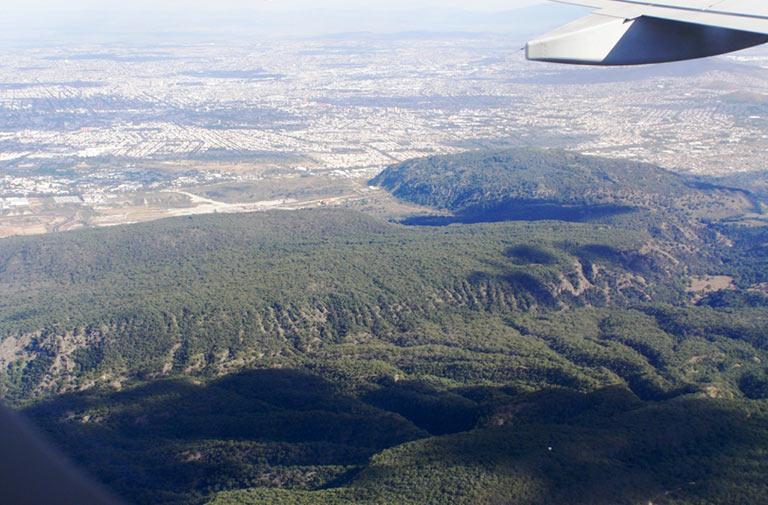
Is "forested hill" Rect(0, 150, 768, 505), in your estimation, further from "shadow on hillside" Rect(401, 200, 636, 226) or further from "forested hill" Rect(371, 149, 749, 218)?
"forested hill" Rect(371, 149, 749, 218)

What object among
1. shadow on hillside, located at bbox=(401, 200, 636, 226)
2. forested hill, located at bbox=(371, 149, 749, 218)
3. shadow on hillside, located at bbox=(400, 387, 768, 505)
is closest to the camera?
shadow on hillside, located at bbox=(400, 387, 768, 505)

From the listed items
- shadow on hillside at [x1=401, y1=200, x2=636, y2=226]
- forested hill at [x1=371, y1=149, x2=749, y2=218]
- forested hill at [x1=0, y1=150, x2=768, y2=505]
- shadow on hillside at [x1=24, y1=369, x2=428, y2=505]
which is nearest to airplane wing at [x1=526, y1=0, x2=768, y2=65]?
forested hill at [x1=0, y1=150, x2=768, y2=505]

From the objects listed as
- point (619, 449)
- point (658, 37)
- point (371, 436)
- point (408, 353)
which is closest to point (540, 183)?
point (408, 353)

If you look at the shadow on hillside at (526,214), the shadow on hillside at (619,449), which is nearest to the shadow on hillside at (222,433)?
the shadow on hillside at (619,449)

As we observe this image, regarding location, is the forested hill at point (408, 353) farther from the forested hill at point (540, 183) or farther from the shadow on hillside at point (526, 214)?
the forested hill at point (540, 183)

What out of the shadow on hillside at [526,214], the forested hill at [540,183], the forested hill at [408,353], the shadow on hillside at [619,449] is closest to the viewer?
the shadow on hillside at [619,449]

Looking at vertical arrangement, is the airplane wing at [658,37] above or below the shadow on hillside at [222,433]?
above

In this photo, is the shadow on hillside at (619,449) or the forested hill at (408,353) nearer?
the shadow on hillside at (619,449)
